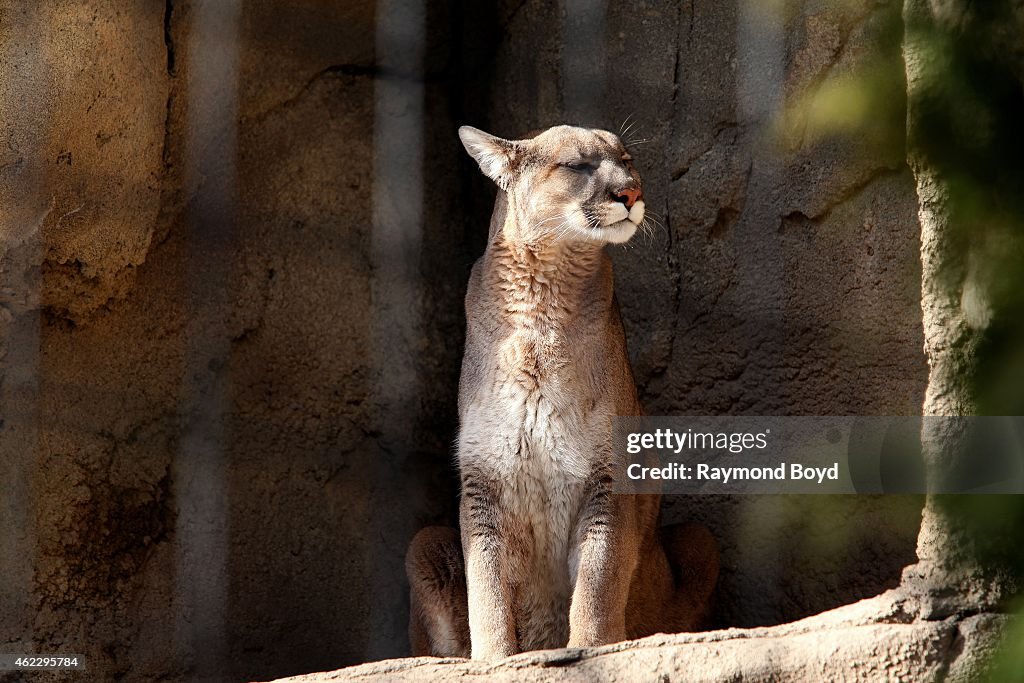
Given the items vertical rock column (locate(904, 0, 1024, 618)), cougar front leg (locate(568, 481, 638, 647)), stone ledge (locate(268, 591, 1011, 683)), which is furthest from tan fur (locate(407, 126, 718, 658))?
vertical rock column (locate(904, 0, 1024, 618))

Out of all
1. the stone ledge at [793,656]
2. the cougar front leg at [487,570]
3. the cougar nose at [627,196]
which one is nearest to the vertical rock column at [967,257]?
the stone ledge at [793,656]

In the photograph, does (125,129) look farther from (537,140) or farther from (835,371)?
(835,371)

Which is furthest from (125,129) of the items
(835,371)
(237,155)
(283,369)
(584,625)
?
(835,371)

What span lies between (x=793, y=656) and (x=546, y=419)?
4.15ft

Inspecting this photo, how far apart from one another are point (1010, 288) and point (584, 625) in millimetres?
2006

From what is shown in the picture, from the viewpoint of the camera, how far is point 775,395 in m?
4.84

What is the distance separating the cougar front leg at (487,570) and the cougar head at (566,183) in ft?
2.87

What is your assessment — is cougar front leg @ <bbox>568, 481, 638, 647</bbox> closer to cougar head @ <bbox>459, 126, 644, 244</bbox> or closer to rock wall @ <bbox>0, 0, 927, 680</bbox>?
cougar head @ <bbox>459, 126, 644, 244</bbox>

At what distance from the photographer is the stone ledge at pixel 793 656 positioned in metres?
2.85

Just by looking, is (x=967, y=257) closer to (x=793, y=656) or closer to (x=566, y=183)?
(x=793, y=656)

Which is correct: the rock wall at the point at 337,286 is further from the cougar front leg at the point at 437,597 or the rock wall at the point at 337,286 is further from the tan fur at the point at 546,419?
the tan fur at the point at 546,419

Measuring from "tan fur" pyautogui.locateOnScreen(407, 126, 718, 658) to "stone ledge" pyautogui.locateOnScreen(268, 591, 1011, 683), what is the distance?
677mm

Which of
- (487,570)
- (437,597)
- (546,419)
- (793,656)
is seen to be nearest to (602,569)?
(487,570)

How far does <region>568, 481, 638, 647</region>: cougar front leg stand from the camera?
387cm
